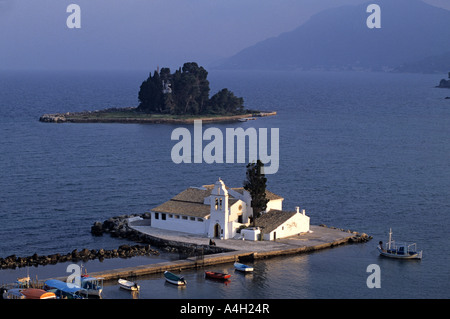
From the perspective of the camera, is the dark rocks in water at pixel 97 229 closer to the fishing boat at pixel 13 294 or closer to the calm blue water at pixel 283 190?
the calm blue water at pixel 283 190

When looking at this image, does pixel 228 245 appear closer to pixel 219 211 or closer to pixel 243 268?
pixel 219 211

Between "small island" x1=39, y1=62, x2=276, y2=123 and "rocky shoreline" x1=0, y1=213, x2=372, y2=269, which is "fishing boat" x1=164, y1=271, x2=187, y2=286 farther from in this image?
"small island" x1=39, y1=62, x2=276, y2=123

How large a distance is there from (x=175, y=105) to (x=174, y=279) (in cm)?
11019

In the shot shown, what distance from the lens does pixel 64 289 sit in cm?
4584

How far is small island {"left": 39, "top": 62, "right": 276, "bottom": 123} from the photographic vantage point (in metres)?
152

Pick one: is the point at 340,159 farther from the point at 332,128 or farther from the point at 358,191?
the point at 332,128

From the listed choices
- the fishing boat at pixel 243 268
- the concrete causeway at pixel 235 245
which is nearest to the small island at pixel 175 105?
the concrete causeway at pixel 235 245

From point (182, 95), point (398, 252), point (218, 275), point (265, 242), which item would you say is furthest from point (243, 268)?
point (182, 95)

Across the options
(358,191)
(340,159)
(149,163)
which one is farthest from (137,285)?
(340,159)

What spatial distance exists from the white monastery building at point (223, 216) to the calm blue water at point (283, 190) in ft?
12.3

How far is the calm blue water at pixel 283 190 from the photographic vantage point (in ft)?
166

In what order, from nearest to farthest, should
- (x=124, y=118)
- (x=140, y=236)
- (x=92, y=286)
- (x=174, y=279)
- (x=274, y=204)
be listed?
(x=92, y=286), (x=174, y=279), (x=140, y=236), (x=274, y=204), (x=124, y=118)

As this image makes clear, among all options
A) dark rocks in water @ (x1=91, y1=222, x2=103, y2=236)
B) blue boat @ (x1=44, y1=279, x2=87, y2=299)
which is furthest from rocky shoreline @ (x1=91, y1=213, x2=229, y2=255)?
blue boat @ (x1=44, y1=279, x2=87, y2=299)

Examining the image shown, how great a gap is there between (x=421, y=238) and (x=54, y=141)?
7265cm
